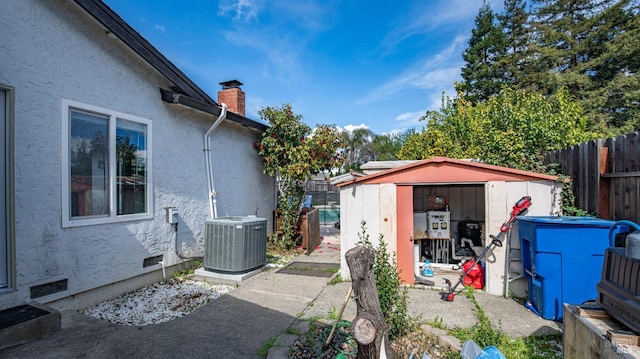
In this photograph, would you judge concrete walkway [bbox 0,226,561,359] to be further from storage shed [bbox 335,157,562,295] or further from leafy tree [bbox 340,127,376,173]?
leafy tree [bbox 340,127,376,173]

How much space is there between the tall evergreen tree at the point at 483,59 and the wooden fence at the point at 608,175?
60.3ft

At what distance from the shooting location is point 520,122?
271 inches

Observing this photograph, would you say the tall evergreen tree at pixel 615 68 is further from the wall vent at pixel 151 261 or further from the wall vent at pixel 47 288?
the wall vent at pixel 47 288

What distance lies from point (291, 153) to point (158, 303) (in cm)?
441

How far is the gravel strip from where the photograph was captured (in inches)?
155

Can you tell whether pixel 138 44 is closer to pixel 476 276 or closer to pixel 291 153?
pixel 291 153

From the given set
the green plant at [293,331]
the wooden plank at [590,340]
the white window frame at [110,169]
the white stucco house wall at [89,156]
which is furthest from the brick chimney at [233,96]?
the wooden plank at [590,340]

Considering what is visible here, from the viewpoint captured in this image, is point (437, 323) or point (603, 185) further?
point (603, 185)

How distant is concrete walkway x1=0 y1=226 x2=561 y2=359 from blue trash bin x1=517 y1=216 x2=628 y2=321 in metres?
0.36

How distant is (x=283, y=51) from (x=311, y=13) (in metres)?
1.74

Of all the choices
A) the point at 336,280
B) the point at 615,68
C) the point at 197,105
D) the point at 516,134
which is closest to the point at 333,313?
the point at 336,280

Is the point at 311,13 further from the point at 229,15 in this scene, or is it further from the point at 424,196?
the point at 424,196

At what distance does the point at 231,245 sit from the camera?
5.29 m

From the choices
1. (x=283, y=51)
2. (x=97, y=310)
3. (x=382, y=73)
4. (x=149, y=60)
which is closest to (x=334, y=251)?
(x=97, y=310)
